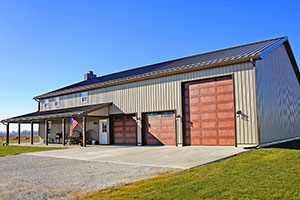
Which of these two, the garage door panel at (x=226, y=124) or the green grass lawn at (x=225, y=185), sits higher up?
the garage door panel at (x=226, y=124)

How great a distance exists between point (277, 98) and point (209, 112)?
468 cm

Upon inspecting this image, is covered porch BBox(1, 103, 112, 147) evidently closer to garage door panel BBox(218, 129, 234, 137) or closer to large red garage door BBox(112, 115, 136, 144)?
large red garage door BBox(112, 115, 136, 144)

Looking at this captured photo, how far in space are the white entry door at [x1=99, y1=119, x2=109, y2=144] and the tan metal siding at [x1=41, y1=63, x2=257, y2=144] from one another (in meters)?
1.06

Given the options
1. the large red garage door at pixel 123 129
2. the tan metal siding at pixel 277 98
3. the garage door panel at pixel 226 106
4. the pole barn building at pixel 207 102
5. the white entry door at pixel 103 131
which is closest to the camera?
the pole barn building at pixel 207 102

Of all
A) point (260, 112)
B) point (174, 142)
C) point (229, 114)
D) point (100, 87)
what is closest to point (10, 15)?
point (100, 87)

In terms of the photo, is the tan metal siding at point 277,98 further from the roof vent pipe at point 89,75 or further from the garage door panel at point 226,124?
the roof vent pipe at point 89,75

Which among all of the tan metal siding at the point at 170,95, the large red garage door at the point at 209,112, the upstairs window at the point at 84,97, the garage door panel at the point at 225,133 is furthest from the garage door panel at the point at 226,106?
the upstairs window at the point at 84,97

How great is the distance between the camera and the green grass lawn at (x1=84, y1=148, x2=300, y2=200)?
473 centimetres

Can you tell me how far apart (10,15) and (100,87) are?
7.68 m

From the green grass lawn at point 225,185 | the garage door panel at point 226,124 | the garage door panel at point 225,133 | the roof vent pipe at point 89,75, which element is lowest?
the green grass lawn at point 225,185

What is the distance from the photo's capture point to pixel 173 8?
13562mm

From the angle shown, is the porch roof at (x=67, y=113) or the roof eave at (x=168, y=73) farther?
the porch roof at (x=67, y=113)

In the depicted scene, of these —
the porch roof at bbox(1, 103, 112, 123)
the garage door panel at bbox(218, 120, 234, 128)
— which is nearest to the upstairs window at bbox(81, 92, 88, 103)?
the porch roof at bbox(1, 103, 112, 123)

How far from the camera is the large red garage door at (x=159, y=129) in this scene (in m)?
15.1
